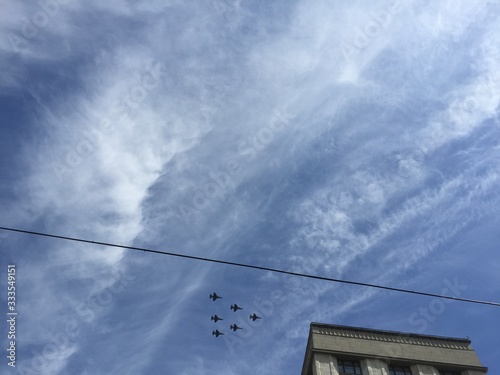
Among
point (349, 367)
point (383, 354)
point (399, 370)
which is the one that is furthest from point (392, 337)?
point (349, 367)

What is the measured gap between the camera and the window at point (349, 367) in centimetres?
3715

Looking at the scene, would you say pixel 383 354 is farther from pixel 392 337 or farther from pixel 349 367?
pixel 349 367

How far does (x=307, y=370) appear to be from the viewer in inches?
1547

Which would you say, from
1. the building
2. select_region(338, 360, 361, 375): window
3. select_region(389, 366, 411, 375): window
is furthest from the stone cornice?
select_region(338, 360, 361, 375): window

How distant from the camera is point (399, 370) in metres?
37.8

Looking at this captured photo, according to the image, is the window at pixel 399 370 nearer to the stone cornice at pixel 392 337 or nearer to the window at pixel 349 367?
the stone cornice at pixel 392 337

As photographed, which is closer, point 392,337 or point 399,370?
point 399,370

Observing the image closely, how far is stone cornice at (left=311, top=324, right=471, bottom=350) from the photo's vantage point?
39438 millimetres

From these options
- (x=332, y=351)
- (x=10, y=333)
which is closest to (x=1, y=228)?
(x=10, y=333)

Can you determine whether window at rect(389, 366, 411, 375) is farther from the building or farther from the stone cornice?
the stone cornice

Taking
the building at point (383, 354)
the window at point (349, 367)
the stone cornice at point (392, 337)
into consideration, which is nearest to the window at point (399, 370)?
the building at point (383, 354)

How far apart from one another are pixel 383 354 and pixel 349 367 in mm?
3093

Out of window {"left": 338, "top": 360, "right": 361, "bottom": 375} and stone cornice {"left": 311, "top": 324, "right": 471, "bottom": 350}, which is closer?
window {"left": 338, "top": 360, "right": 361, "bottom": 375}

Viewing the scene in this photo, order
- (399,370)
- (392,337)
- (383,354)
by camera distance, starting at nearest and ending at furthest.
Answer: (399,370)
(383,354)
(392,337)
